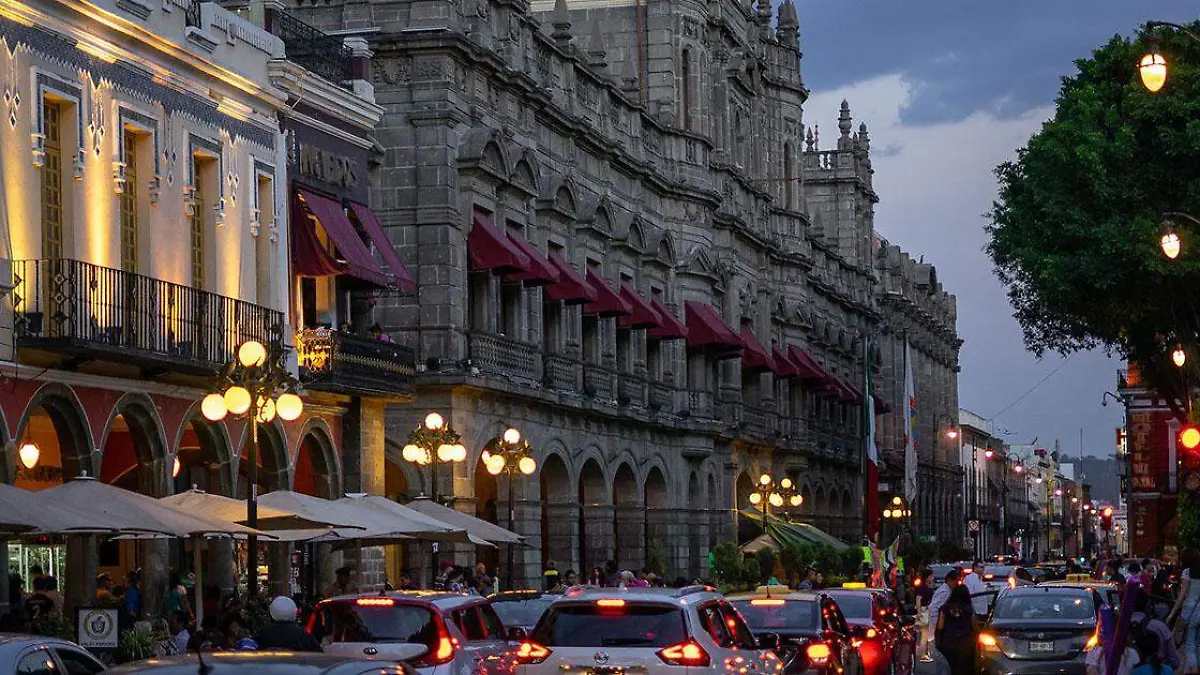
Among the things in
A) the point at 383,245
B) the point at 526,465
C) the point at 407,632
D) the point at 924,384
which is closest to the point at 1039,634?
the point at 407,632

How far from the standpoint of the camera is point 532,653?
62.7 ft

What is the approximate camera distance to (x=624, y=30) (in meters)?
59.7

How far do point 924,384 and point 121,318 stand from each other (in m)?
88.4

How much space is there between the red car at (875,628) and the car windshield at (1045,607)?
5.63ft

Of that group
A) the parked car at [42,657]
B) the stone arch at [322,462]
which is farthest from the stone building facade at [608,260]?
the parked car at [42,657]

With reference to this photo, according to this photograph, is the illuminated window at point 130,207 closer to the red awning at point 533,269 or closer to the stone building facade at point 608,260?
the stone building facade at point 608,260

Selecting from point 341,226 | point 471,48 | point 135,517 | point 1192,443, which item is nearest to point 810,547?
point 1192,443

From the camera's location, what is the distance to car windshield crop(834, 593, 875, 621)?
29859mm

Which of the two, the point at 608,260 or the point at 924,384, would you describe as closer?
the point at 608,260

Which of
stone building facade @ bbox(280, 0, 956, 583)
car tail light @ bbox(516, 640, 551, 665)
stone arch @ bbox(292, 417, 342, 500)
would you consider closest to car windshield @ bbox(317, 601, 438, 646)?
car tail light @ bbox(516, 640, 551, 665)

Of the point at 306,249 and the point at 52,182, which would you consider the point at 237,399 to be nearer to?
the point at 52,182

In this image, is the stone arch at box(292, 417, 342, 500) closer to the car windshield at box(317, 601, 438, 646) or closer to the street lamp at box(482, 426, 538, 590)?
the street lamp at box(482, 426, 538, 590)

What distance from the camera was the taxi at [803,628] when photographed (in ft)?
80.1

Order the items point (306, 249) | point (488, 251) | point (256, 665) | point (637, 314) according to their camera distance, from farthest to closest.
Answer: point (637, 314), point (488, 251), point (306, 249), point (256, 665)
